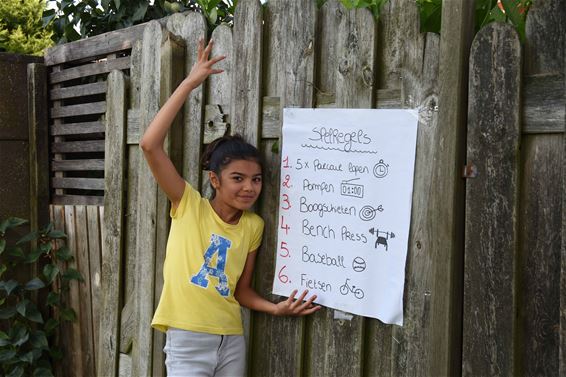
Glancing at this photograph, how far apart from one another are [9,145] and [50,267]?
87 cm

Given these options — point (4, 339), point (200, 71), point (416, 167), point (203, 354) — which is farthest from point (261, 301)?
point (4, 339)

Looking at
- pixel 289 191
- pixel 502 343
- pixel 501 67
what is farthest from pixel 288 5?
pixel 502 343

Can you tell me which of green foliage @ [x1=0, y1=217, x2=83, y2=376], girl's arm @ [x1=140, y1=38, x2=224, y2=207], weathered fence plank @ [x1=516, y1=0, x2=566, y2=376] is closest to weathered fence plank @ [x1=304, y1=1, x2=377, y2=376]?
girl's arm @ [x1=140, y1=38, x2=224, y2=207]

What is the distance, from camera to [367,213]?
248cm

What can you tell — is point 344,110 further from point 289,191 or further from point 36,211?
point 36,211

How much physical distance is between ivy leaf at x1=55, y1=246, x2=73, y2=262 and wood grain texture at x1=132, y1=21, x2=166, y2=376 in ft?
2.89

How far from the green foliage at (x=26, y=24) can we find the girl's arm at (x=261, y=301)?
5305mm

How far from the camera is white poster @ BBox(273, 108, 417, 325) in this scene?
2.42m

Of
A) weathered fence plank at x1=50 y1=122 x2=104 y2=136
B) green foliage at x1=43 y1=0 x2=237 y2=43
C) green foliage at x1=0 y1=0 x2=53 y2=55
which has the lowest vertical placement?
weathered fence plank at x1=50 y1=122 x2=104 y2=136

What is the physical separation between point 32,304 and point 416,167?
2.81 m

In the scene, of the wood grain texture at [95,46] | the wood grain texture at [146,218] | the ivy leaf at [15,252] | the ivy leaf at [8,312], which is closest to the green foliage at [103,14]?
the wood grain texture at [95,46]

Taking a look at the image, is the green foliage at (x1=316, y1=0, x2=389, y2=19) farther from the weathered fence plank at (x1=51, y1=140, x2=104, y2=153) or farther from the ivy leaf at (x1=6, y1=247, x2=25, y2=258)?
the ivy leaf at (x1=6, y1=247, x2=25, y2=258)

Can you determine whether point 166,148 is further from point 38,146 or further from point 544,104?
point 544,104

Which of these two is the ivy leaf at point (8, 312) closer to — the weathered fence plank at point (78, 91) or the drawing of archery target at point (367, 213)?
the weathered fence plank at point (78, 91)
